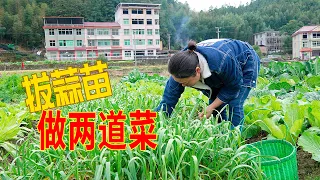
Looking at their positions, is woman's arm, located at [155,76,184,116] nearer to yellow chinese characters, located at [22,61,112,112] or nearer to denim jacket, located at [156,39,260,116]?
denim jacket, located at [156,39,260,116]

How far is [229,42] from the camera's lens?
2.65m

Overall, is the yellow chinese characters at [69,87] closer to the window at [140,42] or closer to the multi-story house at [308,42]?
the window at [140,42]

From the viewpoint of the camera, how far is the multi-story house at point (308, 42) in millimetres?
36625

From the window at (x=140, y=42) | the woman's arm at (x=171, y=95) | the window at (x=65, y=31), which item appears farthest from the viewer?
the window at (x=140, y=42)

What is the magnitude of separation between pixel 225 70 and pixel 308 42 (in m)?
39.4

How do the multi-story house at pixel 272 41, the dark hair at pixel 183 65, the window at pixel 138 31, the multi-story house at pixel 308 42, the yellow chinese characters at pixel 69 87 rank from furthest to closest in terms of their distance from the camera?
1. the multi-story house at pixel 272 41
2. the multi-story house at pixel 308 42
3. the window at pixel 138 31
4. the yellow chinese characters at pixel 69 87
5. the dark hair at pixel 183 65

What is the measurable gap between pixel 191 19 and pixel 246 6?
60.0 feet

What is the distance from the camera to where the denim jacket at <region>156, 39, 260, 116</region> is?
2.37 metres

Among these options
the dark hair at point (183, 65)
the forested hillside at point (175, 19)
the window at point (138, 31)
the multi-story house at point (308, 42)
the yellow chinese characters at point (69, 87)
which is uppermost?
the forested hillside at point (175, 19)

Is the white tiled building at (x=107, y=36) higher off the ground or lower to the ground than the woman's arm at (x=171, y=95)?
higher

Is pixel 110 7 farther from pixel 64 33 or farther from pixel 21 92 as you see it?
pixel 21 92

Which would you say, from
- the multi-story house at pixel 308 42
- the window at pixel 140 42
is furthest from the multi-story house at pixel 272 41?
the window at pixel 140 42

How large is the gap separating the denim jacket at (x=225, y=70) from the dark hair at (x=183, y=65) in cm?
19

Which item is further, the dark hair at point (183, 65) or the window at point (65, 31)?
the window at point (65, 31)
